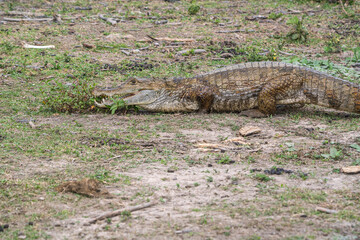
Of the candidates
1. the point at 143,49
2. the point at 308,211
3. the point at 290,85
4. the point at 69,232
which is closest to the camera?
the point at 69,232

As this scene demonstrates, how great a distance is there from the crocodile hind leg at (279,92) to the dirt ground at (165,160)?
27 centimetres

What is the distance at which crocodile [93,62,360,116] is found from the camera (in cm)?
784

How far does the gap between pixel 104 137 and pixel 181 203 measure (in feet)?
7.64

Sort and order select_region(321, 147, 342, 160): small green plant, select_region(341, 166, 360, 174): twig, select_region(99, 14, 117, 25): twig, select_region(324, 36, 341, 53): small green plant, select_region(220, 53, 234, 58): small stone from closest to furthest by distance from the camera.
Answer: select_region(341, 166, 360, 174): twig → select_region(321, 147, 342, 160): small green plant → select_region(220, 53, 234, 58): small stone → select_region(324, 36, 341, 53): small green plant → select_region(99, 14, 117, 25): twig

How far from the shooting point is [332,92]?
781 cm

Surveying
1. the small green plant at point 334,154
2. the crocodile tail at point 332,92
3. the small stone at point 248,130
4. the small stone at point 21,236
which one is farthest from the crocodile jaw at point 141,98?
the small stone at point 21,236

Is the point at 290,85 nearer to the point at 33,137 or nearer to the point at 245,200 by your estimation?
the point at 245,200

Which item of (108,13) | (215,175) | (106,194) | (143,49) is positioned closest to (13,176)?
(106,194)

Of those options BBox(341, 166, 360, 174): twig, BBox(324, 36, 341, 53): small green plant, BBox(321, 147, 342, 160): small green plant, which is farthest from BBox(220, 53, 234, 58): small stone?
BBox(341, 166, 360, 174): twig

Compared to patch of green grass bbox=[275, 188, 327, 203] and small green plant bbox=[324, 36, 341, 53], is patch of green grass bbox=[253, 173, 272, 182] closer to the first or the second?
patch of green grass bbox=[275, 188, 327, 203]

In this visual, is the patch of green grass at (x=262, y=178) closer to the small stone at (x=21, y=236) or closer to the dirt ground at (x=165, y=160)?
the dirt ground at (x=165, y=160)

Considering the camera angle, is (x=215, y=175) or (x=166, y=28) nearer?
(x=215, y=175)

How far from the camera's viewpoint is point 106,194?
4.86m

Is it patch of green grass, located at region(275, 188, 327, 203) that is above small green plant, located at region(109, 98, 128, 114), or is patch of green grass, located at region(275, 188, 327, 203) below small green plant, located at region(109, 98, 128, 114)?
above
